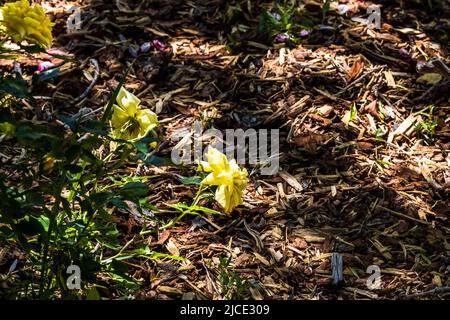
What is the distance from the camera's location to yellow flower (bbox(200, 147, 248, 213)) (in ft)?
7.59

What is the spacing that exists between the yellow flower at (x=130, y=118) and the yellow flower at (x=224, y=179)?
0.28m

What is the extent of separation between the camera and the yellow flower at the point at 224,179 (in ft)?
Answer: 7.59

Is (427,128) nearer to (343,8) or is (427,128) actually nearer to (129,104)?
(343,8)

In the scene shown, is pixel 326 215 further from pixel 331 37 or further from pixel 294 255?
pixel 331 37

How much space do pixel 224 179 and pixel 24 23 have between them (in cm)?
80

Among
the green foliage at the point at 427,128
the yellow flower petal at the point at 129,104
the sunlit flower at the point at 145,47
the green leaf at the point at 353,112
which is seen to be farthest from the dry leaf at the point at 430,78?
the yellow flower petal at the point at 129,104

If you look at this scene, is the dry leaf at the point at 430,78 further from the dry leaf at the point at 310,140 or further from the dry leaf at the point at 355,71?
the dry leaf at the point at 310,140

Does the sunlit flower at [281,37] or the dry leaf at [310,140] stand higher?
the sunlit flower at [281,37]

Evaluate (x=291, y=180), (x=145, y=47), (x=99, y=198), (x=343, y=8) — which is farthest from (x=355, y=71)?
(x=99, y=198)

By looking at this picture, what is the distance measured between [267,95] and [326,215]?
0.76 m

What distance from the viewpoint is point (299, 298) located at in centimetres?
239
